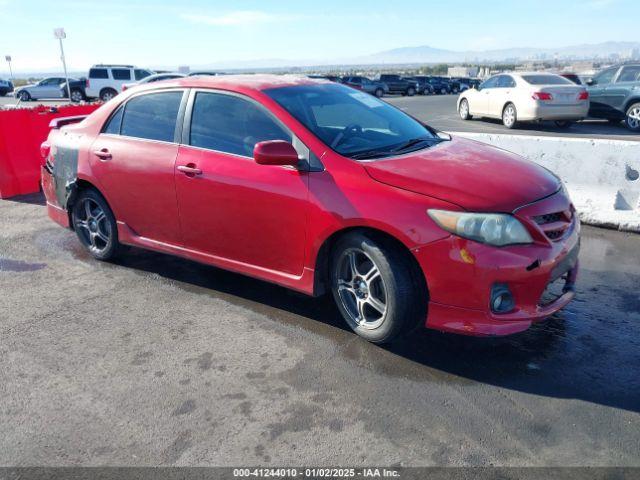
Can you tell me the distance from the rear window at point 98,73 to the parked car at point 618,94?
23.5 meters

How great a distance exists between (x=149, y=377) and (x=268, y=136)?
5.85 feet

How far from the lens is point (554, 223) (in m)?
3.43

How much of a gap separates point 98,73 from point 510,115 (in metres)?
22.5

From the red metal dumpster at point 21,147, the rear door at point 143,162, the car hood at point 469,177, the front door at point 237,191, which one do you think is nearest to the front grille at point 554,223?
the car hood at point 469,177

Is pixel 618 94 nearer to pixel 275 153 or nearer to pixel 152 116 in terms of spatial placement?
pixel 152 116

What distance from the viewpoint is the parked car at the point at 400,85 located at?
3766cm

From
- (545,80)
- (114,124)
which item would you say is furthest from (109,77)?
(114,124)

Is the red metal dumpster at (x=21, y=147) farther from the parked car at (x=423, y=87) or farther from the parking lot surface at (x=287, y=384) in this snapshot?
the parked car at (x=423, y=87)

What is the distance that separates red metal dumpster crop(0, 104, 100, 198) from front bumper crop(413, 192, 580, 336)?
7.06 metres

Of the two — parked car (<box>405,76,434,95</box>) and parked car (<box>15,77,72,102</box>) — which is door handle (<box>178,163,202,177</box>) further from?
parked car (<box>405,76,434,95</box>)

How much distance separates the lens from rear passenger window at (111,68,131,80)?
2906cm

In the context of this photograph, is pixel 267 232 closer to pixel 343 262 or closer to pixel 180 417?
pixel 343 262

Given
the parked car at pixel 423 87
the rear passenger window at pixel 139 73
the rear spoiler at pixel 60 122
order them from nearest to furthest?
1. the rear spoiler at pixel 60 122
2. the rear passenger window at pixel 139 73
3. the parked car at pixel 423 87

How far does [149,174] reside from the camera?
448 cm
